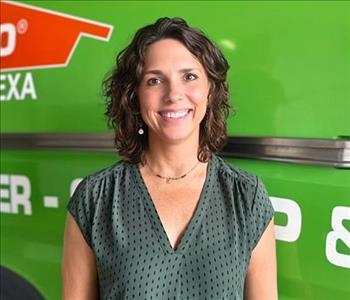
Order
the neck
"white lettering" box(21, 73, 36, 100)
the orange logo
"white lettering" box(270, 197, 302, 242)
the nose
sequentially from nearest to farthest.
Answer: the nose < the neck < "white lettering" box(270, 197, 302, 242) < the orange logo < "white lettering" box(21, 73, 36, 100)

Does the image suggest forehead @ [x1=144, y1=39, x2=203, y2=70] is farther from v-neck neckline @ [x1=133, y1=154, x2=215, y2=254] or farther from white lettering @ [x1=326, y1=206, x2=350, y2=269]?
white lettering @ [x1=326, y1=206, x2=350, y2=269]

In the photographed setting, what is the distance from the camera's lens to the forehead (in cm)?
140

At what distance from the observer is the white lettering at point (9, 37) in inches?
86.7

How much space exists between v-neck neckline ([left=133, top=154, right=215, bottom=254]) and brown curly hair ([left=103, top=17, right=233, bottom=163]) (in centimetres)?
8

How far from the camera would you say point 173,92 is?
137 centimetres

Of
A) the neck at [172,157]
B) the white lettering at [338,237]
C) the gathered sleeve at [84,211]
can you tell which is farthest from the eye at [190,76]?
the white lettering at [338,237]

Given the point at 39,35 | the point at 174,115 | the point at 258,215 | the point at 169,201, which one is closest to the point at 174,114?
the point at 174,115

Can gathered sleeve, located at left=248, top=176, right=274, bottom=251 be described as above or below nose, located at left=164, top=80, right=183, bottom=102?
below

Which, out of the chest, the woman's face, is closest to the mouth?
the woman's face

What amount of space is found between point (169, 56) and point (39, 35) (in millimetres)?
904

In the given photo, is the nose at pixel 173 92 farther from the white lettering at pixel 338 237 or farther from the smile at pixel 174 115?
the white lettering at pixel 338 237

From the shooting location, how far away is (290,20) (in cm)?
159

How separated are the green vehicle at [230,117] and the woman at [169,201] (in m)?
0.16

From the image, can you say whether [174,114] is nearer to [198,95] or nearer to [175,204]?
[198,95]
